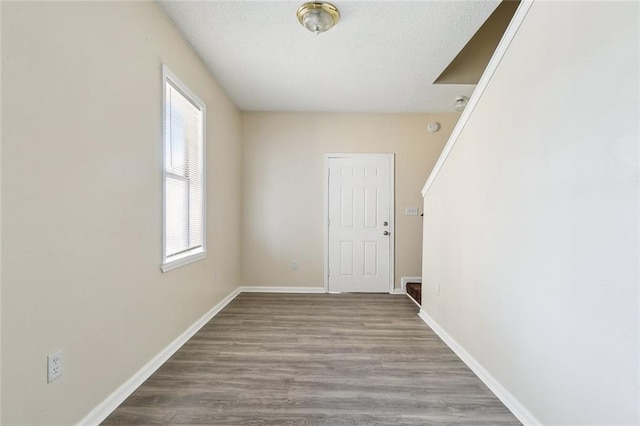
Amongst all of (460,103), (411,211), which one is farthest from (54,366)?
(460,103)

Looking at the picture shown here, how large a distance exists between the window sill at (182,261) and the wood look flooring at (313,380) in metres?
0.67

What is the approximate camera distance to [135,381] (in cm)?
184

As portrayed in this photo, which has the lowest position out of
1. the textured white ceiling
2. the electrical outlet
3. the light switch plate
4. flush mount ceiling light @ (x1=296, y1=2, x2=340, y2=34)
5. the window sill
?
the electrical outlet

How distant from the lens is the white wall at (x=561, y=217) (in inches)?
42.4

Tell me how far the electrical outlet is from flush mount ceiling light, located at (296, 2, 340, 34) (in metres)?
2.40

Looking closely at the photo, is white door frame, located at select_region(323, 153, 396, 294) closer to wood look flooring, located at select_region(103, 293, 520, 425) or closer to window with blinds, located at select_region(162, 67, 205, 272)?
wood look flooring, located at select_region(103, 293, 520, 425)

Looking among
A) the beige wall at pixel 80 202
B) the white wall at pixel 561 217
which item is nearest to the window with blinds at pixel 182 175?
the beige wall at pixel 80 202

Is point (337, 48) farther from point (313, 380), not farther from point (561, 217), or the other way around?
point (313, 380)

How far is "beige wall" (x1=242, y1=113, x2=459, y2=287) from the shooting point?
425 cm

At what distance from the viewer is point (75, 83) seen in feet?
4.56

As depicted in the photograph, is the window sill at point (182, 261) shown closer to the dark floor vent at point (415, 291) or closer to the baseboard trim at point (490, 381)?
the baseboard trim at point (490, 381)

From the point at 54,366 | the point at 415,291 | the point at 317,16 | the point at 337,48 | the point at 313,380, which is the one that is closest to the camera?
the point at 54,366

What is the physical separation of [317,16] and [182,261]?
83.6 inches

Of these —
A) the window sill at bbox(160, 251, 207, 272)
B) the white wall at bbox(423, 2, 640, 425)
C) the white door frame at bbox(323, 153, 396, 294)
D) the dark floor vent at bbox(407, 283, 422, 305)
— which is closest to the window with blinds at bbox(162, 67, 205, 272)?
the window sill at bbox(160, 251, 207, 272)
